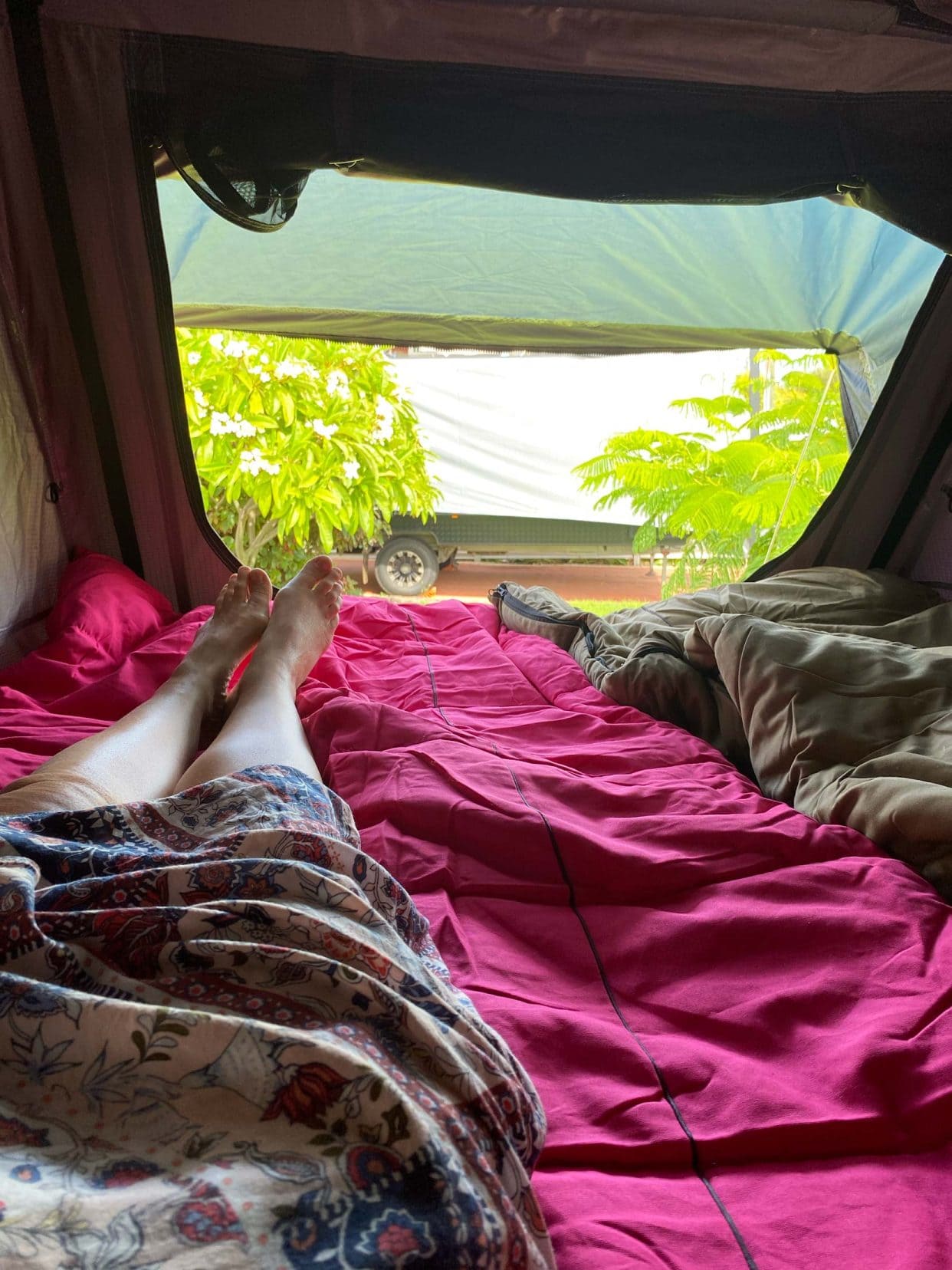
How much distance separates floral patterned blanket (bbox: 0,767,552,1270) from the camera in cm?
34

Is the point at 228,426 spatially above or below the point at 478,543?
above

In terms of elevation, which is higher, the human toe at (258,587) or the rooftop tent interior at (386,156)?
the rooftop tent interior at (386,156)

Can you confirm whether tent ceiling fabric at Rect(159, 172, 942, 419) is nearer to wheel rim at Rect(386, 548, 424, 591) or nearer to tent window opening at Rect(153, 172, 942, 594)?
tent window opening at Rect(153, 172, 942, 594)

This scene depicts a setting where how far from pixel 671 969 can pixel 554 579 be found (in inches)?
123

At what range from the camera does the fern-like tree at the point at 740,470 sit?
259 centimetres

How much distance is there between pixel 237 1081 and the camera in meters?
0.39

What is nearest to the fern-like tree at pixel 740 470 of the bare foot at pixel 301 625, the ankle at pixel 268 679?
the bare foot at pixel 301 625

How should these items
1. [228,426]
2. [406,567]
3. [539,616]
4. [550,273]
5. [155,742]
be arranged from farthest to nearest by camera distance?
[406,567] → [228,426] → [550,273] → [539,616] → [155,742]

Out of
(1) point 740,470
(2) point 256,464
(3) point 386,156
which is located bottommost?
(1) point 740,470

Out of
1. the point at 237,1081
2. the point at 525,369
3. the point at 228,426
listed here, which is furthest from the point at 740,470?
the point at 237,1081

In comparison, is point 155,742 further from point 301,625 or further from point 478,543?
point 478,543

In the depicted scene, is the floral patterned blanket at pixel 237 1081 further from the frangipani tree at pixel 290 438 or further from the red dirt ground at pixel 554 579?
the red dirt ground at pixel 554 579

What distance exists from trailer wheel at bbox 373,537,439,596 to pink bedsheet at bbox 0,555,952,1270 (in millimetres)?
2188

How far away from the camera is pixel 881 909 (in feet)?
2.38
